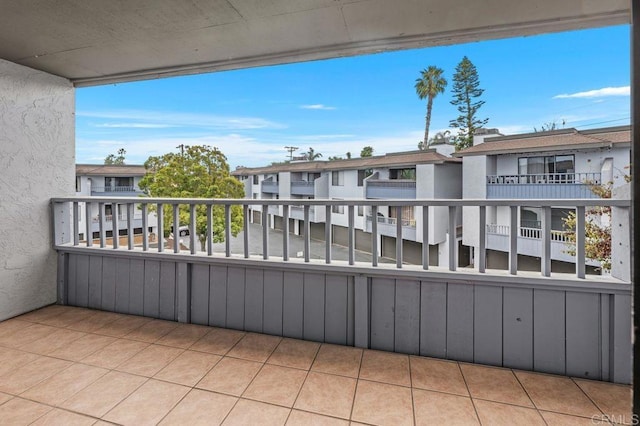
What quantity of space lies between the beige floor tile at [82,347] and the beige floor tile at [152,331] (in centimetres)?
15

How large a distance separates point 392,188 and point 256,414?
2125 mm

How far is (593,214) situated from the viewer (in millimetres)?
2441

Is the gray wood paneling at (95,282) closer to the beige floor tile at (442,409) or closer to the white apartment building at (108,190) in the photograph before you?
the white apartment building at (108,190)

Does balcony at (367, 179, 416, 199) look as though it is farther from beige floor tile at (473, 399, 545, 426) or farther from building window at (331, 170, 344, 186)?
beige floor tile at (473, 399, 545, 426)

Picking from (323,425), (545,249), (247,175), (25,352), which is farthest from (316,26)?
(247,175)

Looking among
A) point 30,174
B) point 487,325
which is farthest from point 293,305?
point 30,174

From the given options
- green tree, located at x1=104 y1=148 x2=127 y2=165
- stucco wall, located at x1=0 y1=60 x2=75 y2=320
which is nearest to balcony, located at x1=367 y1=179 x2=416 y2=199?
stucco wall, located at x1=0 y1=60 x2=75 y2=320

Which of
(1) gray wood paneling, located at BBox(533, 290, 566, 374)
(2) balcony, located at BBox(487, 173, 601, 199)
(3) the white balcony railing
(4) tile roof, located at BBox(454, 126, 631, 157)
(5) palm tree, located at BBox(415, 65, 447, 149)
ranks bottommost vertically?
(1) gray wood paneling, located at BBox(533, 290, 566, 374)

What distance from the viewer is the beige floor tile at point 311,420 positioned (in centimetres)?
150

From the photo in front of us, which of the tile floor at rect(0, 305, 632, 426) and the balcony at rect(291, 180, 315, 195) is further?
the balcony at rect(291, 180, 315, 195)

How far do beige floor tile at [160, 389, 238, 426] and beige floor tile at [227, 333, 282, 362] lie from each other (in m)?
0.39

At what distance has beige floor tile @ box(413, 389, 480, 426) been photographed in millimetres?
1516

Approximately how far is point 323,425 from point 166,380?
0.97m

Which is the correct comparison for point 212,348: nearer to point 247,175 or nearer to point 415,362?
point 415,362
